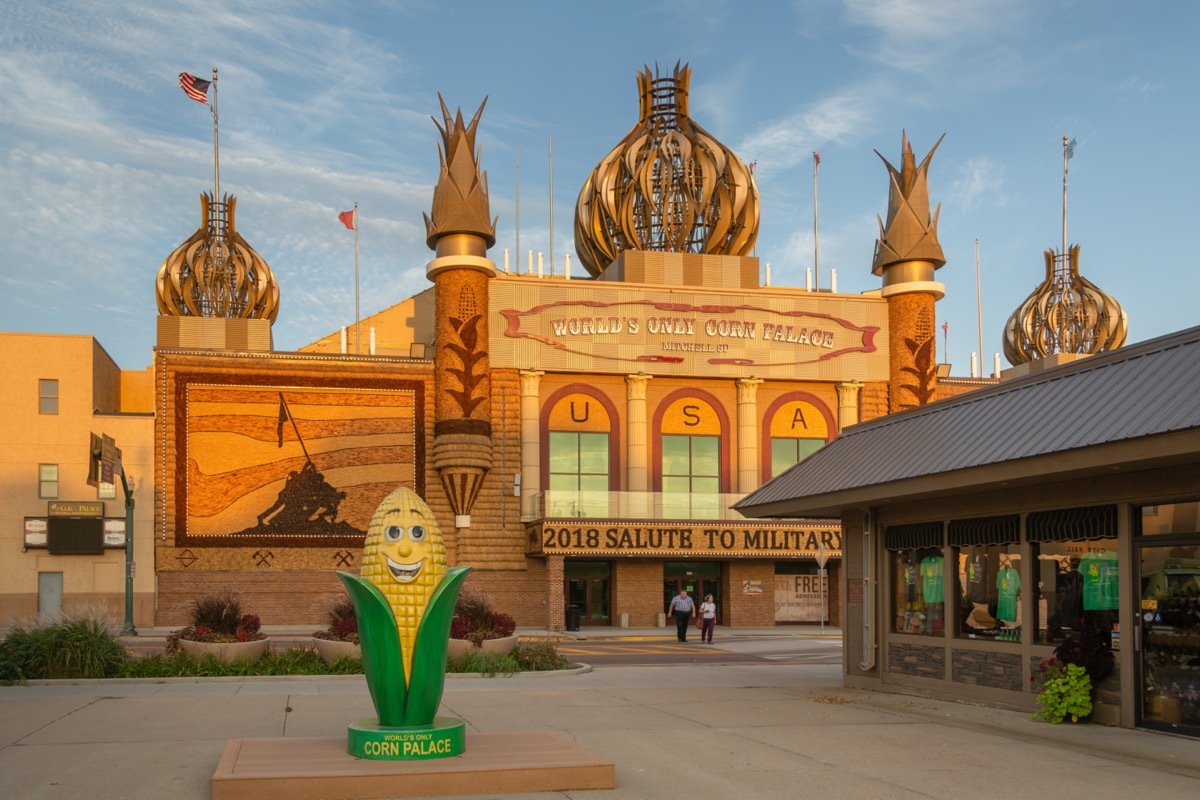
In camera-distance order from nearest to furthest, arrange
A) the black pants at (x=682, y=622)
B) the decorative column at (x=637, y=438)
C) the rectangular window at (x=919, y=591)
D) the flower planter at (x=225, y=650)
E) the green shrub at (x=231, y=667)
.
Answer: the rectangular window at (x=919, y=591) < the green shrub at (x=231, y=667) < the flower planter at (x=225, y=650) < the black pants at (x=682, y=622) < the decorative column at (x=637, y=438)

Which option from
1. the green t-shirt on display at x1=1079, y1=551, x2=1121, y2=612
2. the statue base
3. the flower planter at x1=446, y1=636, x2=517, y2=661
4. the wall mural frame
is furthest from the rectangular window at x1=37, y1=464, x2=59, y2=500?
the green t-shirt on display at x1=1079, y1=551, x2=1121, y2=612

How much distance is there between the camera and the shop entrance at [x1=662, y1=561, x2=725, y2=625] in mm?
49938

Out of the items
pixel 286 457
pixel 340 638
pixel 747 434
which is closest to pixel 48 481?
pixel 286 457

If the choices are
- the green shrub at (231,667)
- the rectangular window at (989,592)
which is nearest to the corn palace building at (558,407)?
the green shrub at (231,667)

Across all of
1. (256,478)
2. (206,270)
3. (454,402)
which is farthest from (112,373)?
(454,402)

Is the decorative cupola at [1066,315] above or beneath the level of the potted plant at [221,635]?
above

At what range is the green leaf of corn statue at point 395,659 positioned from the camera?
12.8 meters

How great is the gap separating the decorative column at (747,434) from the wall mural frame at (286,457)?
1241 cm

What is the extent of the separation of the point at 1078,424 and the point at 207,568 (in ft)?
119

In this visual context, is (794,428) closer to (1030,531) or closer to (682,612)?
(682,612)

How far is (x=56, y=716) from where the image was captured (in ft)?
58.2

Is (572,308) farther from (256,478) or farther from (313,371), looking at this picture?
(256,478)

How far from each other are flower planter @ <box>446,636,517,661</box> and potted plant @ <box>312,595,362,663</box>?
197 centimetres

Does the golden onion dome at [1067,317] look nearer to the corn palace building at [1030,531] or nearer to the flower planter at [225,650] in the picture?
the corn palace building at [1030,531]
